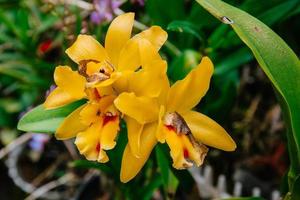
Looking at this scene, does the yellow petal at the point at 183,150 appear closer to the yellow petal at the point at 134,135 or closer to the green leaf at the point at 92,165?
the yellow petal at the point at 134,135

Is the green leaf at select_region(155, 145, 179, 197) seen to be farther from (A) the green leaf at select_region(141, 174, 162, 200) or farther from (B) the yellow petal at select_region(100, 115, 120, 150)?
(B) the yellow petal at select_region(100, 115, 120, 150)

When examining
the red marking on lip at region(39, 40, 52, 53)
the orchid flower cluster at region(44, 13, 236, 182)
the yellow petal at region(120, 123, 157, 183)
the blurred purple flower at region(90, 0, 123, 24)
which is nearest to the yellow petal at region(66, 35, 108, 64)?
the orchid flower cluster at region(44, 13, 236, 182)

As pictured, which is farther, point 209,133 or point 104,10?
point 104,10

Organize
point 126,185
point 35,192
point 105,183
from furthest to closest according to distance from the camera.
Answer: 1. point 35,192
2. point 105,183
3. point 126,185

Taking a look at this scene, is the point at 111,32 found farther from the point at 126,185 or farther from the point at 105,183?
the point at 105,183

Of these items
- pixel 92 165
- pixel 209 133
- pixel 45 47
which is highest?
pixel 209 133

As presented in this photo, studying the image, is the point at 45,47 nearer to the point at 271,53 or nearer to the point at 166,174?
the point at 166,174

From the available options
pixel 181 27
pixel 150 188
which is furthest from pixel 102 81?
pixel 150 188

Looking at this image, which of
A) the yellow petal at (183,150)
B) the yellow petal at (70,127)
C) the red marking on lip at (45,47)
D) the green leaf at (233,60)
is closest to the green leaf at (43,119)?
the yellow petal at (70,127)

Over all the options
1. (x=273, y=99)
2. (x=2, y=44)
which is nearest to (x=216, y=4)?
(x=273, y=99)
